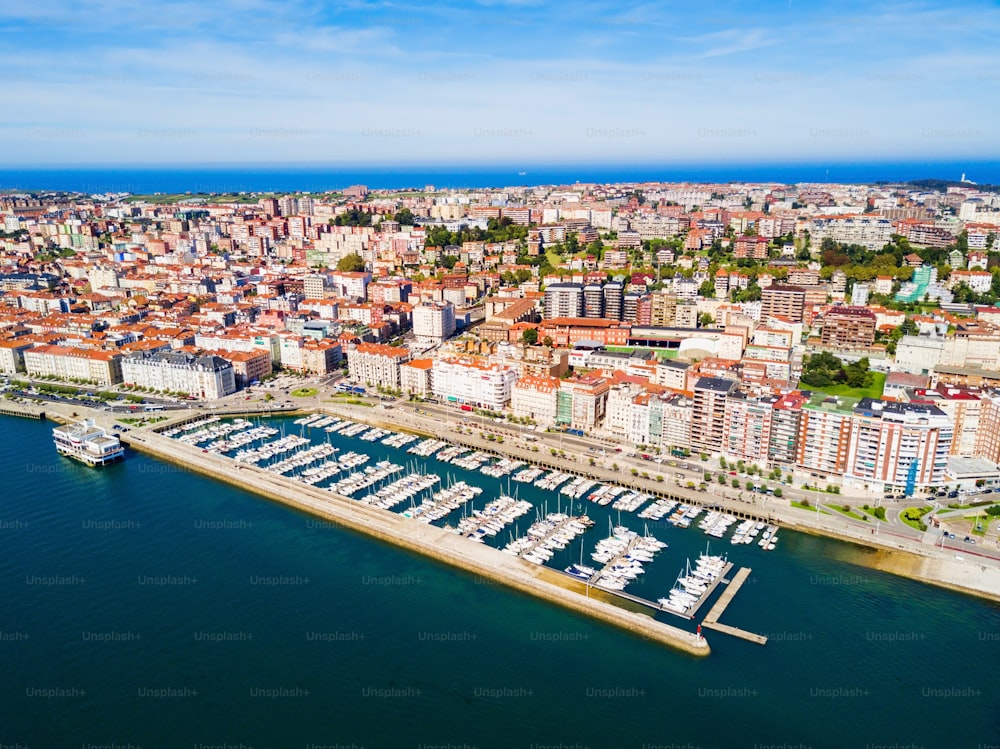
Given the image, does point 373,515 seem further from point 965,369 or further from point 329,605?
point 965,369

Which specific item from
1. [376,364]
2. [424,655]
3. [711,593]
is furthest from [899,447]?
[376,364]

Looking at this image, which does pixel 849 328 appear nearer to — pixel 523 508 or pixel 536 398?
pixel 536 398

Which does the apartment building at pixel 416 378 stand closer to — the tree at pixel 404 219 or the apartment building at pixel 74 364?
the apartment building at pixel 74 364

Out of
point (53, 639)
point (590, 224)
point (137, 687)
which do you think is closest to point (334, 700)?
point (137, 687)

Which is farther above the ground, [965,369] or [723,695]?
[965,369]

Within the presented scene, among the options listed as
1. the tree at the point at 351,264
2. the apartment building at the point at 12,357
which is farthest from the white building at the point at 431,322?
the apartment building at the point at 12,357
